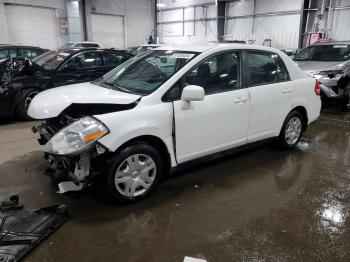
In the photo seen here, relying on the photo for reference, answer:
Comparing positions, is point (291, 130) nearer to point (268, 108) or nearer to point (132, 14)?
point (268, 108)

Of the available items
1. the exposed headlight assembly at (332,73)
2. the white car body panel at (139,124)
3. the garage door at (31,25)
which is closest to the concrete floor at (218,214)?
the white car body panel at (139,124)

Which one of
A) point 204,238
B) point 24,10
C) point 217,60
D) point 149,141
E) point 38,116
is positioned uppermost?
point 24,10

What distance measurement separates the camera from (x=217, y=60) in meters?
3.35

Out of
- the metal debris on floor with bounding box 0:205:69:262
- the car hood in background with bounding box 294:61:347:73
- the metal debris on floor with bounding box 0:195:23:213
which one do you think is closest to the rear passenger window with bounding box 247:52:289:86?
the metal debris on floor with bounding box 0:205:69:262

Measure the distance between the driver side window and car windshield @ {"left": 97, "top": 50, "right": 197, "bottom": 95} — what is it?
0.17 m

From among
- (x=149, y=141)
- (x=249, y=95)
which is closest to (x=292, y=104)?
(x=249, y=95)

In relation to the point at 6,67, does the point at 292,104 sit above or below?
below

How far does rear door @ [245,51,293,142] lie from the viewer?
363cm

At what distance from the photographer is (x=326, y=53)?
8.05m

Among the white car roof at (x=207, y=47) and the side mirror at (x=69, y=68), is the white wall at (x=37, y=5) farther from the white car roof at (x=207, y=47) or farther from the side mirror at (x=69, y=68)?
the white car roof at (x=207, y=47)

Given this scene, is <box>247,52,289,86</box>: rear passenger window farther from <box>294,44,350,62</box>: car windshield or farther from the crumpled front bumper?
<box>294,44,350,62</box>: car windshield

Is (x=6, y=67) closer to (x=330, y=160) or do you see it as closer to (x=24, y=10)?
(x=330, y=160)

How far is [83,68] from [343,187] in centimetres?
530

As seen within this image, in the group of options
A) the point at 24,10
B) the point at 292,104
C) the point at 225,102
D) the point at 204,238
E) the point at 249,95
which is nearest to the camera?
the point at 204,238
